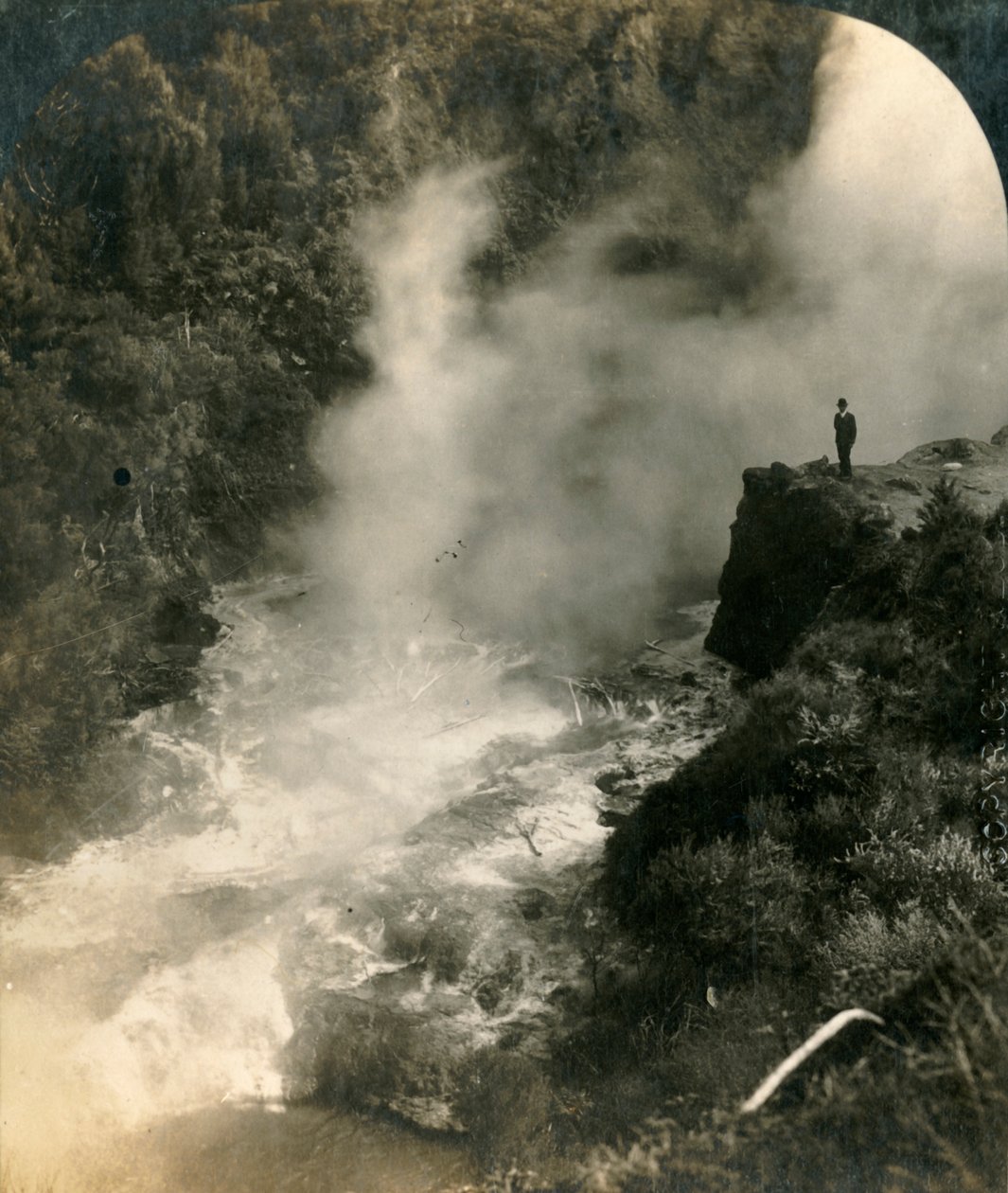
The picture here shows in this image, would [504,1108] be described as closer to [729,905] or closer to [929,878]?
[729,905]

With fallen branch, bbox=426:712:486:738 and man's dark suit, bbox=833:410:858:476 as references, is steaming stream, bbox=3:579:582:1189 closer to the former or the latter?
fallen branch, bbox=426:712:486:738

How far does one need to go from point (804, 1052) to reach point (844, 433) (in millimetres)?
2345

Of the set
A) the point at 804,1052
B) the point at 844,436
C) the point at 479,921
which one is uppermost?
the point at 844,436

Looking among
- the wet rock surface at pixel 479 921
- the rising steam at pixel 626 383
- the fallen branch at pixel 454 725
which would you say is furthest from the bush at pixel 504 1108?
the rising steam at pixel 626 383

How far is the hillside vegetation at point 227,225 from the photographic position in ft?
12.4

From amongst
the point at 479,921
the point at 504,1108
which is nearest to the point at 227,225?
the point at 479,921

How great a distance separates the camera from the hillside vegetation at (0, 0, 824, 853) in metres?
3.77

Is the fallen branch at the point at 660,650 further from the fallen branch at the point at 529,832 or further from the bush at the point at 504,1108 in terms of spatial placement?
the bush at the point at 504,1108

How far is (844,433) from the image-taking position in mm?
3779

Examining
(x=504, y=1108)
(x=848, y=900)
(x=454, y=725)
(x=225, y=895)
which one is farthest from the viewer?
(x=454, y=725)

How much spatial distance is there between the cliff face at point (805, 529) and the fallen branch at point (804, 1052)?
1.29m

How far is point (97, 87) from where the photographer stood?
383 centimetres

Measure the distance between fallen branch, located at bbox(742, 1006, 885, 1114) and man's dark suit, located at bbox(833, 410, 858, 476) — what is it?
Answer: 2054 mm

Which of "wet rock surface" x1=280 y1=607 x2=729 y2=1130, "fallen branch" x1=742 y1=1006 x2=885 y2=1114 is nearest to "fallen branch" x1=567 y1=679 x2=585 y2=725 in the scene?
"wet rock surface" x1=280 y1=607 x2=729 y2=1130
